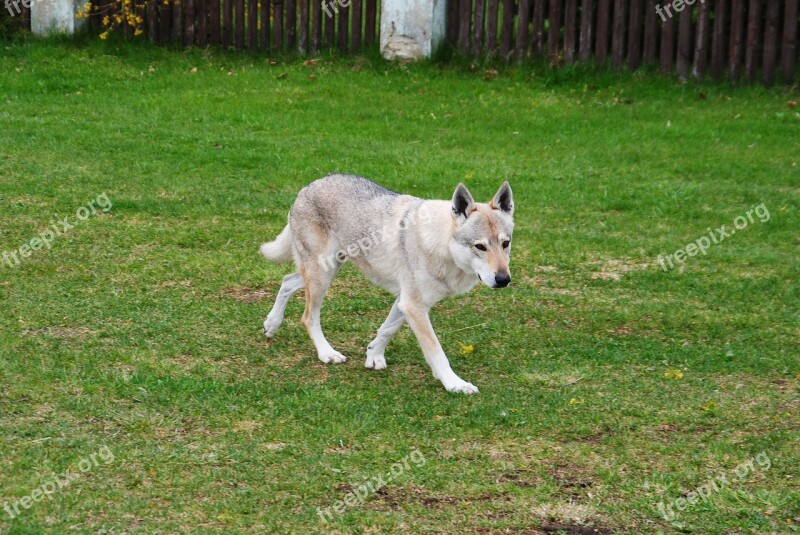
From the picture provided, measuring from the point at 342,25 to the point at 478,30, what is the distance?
217cm

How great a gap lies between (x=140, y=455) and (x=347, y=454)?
1.20m

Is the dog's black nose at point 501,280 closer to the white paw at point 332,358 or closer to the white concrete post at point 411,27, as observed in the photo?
the white paw at point 332,358

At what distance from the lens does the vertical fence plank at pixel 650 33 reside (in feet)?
49.3

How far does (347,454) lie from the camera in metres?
6.20

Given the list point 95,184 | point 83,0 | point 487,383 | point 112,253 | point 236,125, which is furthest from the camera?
point 83,0

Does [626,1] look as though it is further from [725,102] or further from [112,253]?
[112,253]

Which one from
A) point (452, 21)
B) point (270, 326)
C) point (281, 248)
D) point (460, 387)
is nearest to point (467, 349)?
point (460, 387)

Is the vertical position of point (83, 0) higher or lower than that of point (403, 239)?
higher

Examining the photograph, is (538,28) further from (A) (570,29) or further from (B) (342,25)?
(B) (342,25)

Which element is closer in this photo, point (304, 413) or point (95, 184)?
point (304, 413)

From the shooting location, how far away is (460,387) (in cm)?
715

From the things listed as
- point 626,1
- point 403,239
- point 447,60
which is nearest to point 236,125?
point 447,60
